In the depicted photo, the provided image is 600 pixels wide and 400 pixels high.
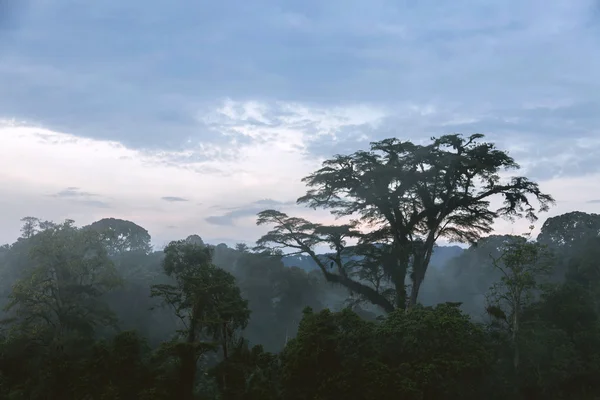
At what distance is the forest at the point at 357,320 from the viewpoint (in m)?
17.5

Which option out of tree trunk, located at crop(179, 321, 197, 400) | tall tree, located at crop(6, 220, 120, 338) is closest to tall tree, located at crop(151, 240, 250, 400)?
tree trunk, located at crop(179, 321, 197, 400)

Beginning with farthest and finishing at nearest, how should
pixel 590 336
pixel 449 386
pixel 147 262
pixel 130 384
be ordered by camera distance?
pixel 147 262 → pixel 590 336 → pixel 130 384 → pixel 449 386

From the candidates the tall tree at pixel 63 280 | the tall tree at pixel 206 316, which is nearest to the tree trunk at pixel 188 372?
the tall tree at pixel 206 316

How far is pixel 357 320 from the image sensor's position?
1806cm

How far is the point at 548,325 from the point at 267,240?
17850 millimetres

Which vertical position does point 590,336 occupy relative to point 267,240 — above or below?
below

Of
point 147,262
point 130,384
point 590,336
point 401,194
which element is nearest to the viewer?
point 130,384

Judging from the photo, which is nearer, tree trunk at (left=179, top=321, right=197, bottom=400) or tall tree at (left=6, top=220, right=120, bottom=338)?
tree trunk at (left=179, top=321, right=197, bottom=400)

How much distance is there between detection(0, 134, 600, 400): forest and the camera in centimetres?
1752

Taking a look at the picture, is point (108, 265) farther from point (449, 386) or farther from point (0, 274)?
point (0, 274)

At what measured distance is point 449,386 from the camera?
17031 mm

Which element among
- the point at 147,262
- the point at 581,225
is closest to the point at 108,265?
the point at 147,262

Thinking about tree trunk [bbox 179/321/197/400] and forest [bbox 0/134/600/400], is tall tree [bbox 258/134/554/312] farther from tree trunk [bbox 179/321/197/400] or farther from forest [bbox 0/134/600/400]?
tree trunk [bbox 179/321/197/400]

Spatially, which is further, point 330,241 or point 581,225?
point 581,225
